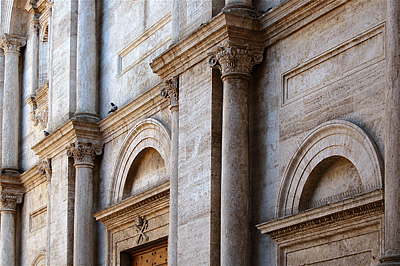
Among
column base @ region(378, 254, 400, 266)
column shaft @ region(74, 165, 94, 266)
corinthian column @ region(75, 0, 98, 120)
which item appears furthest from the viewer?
corinthian column @ region(75, 0, 98, 120)

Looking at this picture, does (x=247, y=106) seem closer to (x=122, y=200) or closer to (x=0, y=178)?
(x=122, y=200)

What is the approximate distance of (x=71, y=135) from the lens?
16391 mm

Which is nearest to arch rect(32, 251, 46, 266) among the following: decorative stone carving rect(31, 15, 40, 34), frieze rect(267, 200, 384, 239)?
decorative stone carving rect(31, 15, 40, 34)

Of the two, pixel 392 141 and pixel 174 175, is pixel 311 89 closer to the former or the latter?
pixel 392 141

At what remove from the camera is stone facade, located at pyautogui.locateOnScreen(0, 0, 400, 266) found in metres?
9.50

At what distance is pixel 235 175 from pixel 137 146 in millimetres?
4312

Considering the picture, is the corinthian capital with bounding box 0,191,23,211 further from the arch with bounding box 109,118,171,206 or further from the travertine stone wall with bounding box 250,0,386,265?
the travertine stone wall with bounding box 250,0,386,265

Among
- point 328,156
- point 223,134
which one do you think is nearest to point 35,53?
point 223,134

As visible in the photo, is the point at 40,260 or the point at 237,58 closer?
the point at 237,58

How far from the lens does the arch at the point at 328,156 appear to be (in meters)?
9.37

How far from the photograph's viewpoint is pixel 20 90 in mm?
21609

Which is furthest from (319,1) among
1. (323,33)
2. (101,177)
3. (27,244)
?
(27,244)

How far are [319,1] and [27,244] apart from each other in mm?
11614

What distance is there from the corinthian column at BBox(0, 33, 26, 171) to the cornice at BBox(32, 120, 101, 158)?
12.4 ft
